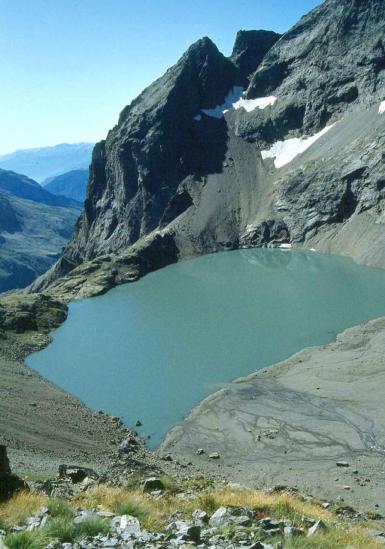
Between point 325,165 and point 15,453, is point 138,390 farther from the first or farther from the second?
point 325,165

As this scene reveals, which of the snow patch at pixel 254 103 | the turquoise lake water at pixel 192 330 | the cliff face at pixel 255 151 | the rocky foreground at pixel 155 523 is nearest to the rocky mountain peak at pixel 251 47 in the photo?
the cliff face at pixel 255 151

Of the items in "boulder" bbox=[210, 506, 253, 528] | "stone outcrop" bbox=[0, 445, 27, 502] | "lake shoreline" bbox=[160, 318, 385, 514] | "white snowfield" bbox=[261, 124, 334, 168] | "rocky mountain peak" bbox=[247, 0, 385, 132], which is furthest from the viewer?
"white snowfield" bbox=[261, 124, 334, 168]

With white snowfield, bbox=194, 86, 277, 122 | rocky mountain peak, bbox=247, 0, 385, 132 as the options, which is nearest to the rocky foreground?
rocky mountain peak, bbox=247, 0, 385, 132

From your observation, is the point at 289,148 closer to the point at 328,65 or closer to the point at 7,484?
the point at 328,65

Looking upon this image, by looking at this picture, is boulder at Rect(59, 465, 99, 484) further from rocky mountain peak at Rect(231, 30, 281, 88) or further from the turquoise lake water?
rocky mountain peak at Rect(231, 30, 281, 88)

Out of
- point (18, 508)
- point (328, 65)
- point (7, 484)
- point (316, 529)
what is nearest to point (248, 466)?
point (7, 484)
